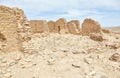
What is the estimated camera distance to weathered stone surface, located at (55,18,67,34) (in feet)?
95.2

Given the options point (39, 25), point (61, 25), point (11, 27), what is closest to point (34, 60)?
point (11, 27)

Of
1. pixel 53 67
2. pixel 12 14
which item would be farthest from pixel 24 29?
pixel 53 67

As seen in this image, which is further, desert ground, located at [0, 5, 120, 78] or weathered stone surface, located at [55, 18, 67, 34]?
weathered stone surface, located at [55, 18, 67, 34]

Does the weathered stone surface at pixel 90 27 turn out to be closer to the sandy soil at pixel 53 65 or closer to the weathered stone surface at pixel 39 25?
the weathered stone surface at pixel 39 25

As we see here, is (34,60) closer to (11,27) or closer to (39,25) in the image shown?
(11,27)

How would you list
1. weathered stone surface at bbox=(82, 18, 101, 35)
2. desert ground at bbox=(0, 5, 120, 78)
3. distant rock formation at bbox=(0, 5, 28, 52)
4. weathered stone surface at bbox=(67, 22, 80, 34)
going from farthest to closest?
weathered stone surface at bbox=(67, 22, 80, 34)
weathered stone surface at bbox=(82, 18, 101, 35)
distant rock formation at bbox=(0, 5, 28, 52)
desert ground at bbox=(0, 5, 120, 78)

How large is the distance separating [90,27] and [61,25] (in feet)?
23.4

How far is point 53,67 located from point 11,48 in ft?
6.69

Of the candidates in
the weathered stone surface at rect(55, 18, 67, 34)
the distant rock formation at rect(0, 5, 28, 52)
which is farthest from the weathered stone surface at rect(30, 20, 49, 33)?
the distant rock formation at rect(0, 5, 28, 52)

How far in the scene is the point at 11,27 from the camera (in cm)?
920

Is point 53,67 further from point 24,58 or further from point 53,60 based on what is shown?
point 24,58

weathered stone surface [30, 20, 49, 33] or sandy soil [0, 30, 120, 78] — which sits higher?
weathered stone surface [30, 20, 49, 33]

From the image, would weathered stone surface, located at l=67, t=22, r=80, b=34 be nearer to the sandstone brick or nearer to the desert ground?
the sandstone brick

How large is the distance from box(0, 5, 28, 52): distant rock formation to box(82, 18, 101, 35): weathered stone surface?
13195 mm
